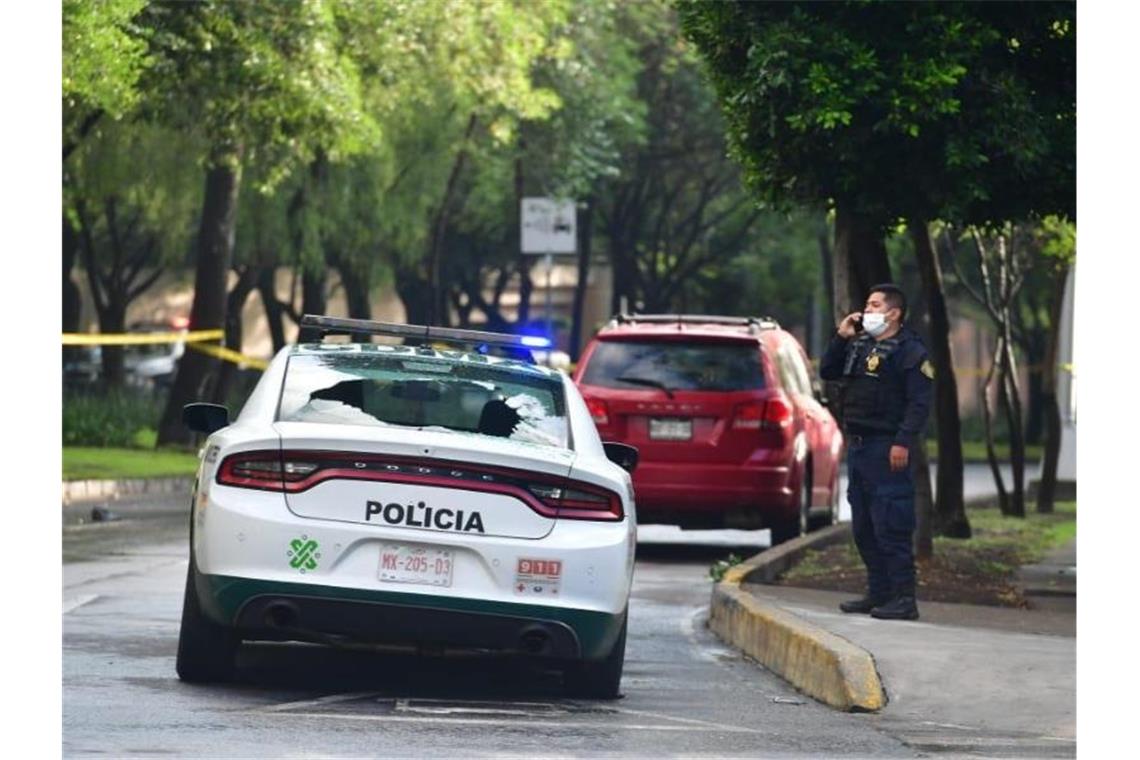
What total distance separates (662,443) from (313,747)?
32.3ft

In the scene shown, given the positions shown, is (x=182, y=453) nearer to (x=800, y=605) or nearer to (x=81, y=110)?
(x=81, y=110)

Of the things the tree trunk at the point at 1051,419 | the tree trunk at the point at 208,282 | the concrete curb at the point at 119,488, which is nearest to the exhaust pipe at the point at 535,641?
the concrete curb at the point at 119,488

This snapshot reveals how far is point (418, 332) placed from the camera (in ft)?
35.4

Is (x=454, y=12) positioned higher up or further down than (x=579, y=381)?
higher up

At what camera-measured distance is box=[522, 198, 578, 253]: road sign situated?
3309 cm

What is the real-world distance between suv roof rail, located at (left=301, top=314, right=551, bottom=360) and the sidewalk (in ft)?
6.87

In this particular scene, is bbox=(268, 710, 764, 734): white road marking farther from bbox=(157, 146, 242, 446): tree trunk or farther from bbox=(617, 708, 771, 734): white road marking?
bbox=(157, 146, 242, 446): tree trunk

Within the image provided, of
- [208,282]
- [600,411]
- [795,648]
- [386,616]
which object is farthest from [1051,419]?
[386,616]

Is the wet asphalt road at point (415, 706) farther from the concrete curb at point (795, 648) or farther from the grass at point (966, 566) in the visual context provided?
the grass at point (966, 566)

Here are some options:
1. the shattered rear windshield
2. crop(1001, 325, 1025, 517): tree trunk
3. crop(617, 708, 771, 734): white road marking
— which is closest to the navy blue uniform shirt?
the shattered rear windshield

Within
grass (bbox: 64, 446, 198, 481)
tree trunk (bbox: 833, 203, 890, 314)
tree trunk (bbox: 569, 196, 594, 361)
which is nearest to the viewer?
tree trunk (bbox: 833, 203, 890, 314)

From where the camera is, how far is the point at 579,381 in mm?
18266
